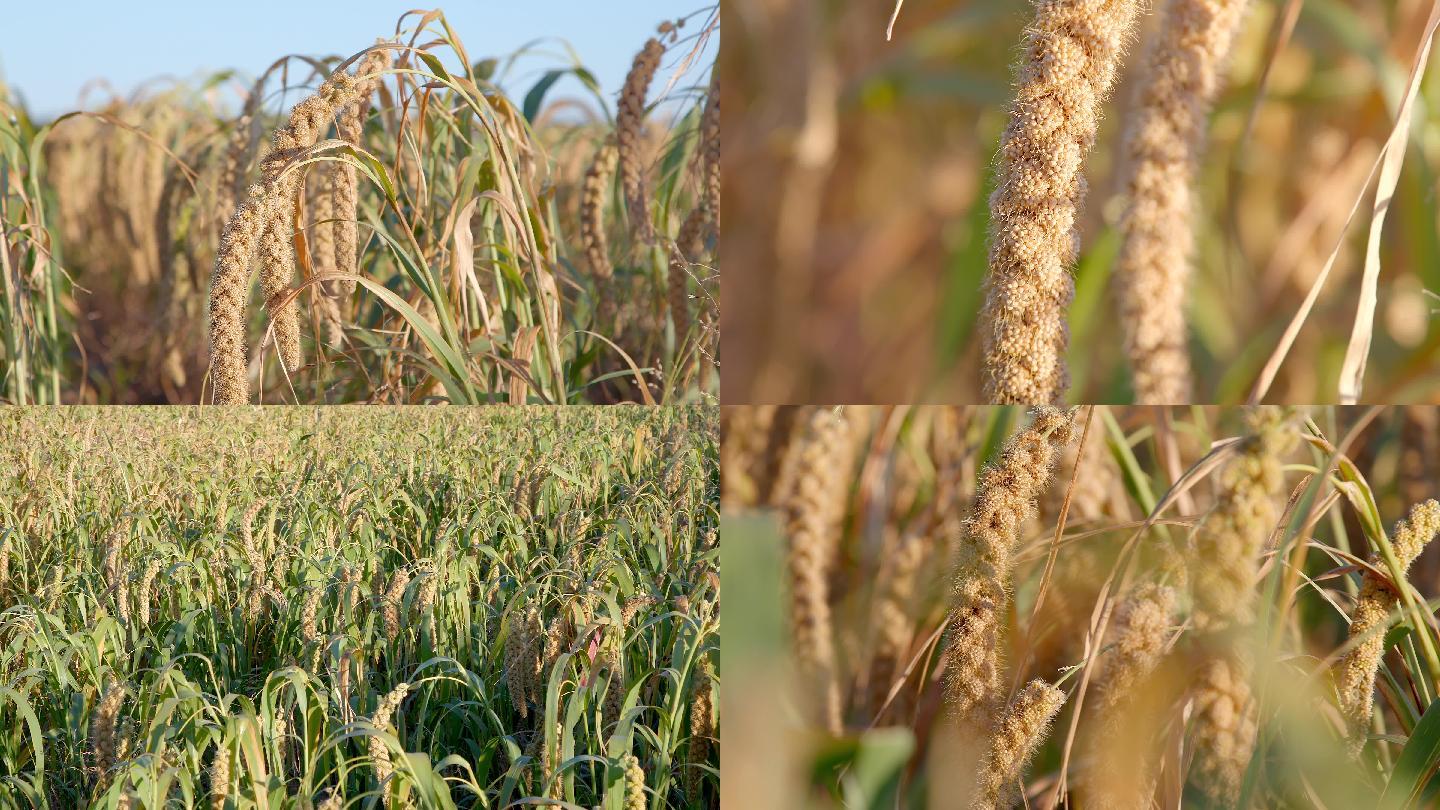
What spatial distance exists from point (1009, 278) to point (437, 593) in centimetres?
48

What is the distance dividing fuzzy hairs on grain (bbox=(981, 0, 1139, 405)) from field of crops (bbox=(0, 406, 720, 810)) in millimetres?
312

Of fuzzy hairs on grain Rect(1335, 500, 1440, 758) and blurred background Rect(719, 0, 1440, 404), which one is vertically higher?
blurred background Rect(719, 0, 1440, 404)

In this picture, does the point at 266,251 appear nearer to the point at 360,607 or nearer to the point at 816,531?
the point at 360,607

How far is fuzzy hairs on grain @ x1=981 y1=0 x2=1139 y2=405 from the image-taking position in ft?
1.60

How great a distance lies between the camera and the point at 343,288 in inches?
29.5

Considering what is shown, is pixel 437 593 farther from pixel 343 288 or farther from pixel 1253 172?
pixel 1253 172

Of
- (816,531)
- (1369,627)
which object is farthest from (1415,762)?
(816,531)

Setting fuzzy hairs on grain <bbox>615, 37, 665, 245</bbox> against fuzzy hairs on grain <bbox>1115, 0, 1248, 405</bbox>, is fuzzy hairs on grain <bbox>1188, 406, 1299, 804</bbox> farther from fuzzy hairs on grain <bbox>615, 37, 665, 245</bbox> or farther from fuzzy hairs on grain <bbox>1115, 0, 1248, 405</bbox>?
fuzzy hairs on grain <bbox>615, 37, 665, 245</bbox>

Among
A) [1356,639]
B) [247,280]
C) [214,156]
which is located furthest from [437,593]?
[1356,639]

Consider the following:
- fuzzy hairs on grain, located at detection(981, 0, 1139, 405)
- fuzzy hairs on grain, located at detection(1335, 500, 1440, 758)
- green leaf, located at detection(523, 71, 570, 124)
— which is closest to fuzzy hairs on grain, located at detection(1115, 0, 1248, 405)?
fuzzy hairs on grain, located at detection(981, 0, 1139, 405)

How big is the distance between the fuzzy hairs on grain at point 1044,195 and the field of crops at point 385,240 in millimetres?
293

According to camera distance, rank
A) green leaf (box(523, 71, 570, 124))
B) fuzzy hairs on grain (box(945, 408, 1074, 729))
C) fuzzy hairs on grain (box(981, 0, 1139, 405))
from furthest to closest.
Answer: green leaf (box(523, 71, 570, 124)), fuzzy hairs on grain (box(945, 408, 1074, 729)), fuzzy hairs on grain (box(981, 0, 1139, 405))

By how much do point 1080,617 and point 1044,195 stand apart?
0.37 meters

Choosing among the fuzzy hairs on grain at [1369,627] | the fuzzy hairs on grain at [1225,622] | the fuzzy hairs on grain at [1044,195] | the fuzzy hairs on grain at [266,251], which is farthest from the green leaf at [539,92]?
the fuzzy hairs on grain at [1369,627]
